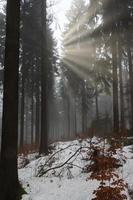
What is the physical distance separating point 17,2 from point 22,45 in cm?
2115

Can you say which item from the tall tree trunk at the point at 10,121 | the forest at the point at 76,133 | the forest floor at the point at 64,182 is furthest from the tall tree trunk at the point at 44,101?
the tall tree trunk at the point at 10,121

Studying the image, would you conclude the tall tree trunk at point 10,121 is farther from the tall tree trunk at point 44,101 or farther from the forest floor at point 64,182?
the tall tree trunk at point 44,101

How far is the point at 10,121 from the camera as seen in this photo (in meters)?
8.23

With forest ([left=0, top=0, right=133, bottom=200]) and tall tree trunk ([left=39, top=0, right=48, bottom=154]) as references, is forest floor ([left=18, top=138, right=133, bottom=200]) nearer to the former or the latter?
forest ([left=0, top=0, right=133, bottom=200])

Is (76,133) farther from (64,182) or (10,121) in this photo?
(10,121)

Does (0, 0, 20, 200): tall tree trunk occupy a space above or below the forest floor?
above

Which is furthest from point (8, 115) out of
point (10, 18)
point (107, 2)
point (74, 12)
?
point (74, 12)

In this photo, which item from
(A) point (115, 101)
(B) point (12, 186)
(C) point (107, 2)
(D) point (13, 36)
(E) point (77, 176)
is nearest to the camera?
(B) point (12, 186)

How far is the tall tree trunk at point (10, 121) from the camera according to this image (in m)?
8.02

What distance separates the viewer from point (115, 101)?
1908 centimetres

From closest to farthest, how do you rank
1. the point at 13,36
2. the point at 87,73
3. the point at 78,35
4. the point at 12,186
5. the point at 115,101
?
the point at 12,186 < the point at 13,36 < the point at 115,101 < the point at 87,73 < the point at 78,35

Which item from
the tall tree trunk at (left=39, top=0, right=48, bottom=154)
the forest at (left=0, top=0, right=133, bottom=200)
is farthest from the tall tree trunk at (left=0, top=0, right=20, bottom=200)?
the tall tree trunk at (left=39, top=0, right=48, bottom=154)

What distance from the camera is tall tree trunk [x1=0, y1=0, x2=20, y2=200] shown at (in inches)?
→ 316

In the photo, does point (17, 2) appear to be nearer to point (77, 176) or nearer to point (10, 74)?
point (10, 74)
